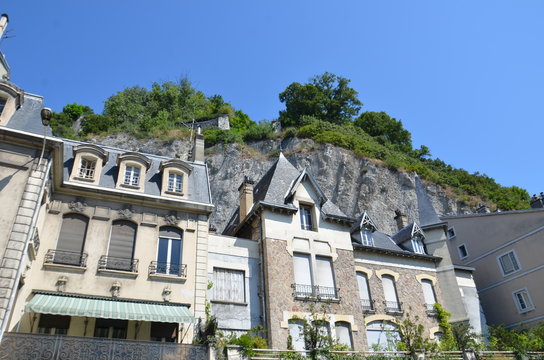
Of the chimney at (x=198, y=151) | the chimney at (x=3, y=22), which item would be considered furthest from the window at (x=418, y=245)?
the chimney at (x=3, y=22)

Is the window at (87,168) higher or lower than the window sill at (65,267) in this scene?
higher

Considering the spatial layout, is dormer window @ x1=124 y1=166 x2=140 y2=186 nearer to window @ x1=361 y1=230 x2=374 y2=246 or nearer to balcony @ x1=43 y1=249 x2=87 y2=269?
balcony @ x1=43 y1=249 x2=87 y2=269

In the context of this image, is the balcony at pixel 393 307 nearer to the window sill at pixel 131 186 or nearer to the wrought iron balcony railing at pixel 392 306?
the wrought iron balcony railing at pixel 392 306

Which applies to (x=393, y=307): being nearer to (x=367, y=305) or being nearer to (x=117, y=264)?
(x=367, y=305)

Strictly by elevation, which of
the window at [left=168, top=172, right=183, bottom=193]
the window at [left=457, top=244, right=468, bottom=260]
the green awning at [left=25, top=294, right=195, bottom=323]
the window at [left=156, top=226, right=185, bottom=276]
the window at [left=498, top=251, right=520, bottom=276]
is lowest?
the green awning at [left=25, top=294, right=195, bottom=323]

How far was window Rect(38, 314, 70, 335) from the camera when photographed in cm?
1267

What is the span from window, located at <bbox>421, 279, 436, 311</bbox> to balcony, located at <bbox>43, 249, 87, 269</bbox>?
51.7 feet

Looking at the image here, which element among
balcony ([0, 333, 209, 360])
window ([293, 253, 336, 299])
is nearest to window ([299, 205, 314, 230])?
window ([293, 253, 336, 299])

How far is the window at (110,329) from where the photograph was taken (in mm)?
13227

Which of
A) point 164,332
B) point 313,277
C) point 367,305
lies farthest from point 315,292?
point 164,332

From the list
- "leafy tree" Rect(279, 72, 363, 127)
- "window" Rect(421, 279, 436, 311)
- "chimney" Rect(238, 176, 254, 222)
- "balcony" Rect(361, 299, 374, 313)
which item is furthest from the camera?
"leafy tree" Rect(279, 72, 363, 127)

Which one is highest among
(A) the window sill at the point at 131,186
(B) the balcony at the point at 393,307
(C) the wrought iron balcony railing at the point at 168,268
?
(A) the window sill at the point at 131,186

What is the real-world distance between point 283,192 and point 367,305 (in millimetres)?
6379

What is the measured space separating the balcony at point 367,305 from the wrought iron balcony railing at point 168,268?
8.78m
